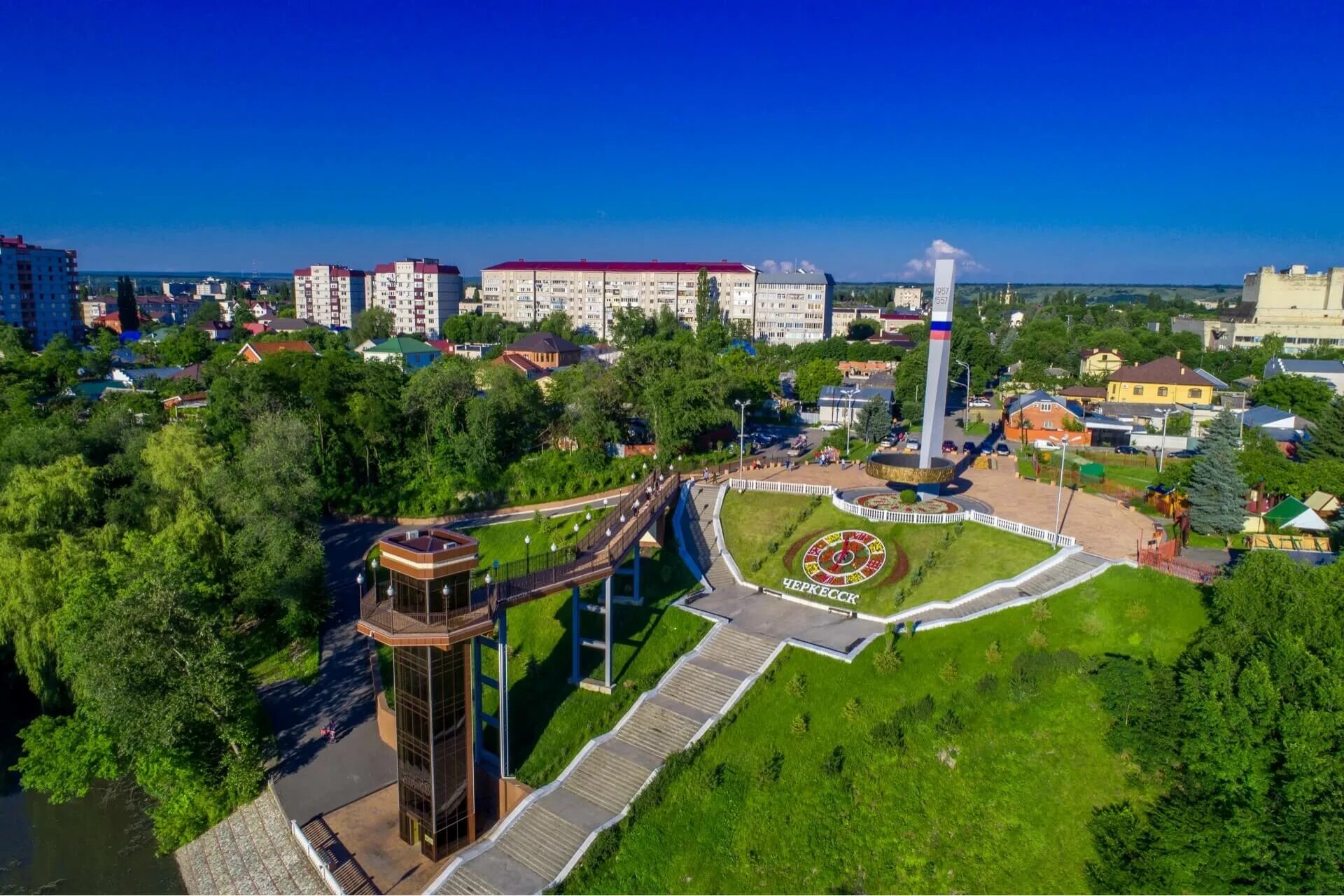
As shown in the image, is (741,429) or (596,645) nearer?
(596,645)

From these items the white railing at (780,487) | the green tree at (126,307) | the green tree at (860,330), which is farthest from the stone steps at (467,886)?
the green tree at (126,307)

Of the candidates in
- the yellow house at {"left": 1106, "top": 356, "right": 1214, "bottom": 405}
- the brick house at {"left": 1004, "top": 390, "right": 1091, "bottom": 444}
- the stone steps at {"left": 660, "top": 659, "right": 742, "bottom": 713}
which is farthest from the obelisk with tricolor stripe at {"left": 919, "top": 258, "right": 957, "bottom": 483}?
the yellow house at {"left": 1106, "top": 356, "right": 1214, "bottom": 405}

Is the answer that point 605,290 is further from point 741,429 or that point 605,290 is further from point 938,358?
point 938,358

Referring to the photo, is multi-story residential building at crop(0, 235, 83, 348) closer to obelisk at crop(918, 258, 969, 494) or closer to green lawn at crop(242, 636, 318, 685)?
green lawn at crop(242, 636, 318, 685)

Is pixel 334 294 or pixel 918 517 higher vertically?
pixel 334 294

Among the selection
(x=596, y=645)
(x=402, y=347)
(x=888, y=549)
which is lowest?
(x=596, y=645)

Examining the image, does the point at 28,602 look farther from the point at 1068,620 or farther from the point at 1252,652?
the point at 1252,652

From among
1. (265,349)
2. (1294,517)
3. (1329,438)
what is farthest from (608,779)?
(265,349)
